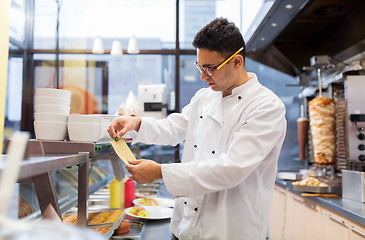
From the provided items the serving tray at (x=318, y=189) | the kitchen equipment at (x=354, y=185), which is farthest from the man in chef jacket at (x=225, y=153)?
the serving tray at (x=318, y=189)

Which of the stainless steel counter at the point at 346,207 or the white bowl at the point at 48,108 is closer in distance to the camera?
the white bowl at the point at 48,108

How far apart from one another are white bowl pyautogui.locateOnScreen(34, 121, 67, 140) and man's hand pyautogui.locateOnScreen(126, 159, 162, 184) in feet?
1.32

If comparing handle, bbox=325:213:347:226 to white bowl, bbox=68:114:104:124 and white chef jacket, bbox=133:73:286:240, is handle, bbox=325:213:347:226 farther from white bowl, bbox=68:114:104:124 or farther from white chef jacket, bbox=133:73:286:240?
white bowl, bbox=68:114:104:124

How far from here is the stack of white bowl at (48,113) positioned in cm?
149

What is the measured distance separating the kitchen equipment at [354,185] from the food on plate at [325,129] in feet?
2.13

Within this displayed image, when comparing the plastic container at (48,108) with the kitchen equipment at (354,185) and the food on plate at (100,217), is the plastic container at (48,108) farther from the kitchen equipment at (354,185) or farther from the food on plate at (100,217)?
the kitchen equipment at (354,185)

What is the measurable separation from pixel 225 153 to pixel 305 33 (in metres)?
4.05

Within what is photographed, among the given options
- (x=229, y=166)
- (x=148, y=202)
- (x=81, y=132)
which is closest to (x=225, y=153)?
(x=229, y=166)

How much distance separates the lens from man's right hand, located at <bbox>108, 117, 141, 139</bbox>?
1.59 meters


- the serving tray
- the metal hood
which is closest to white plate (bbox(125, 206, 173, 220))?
the serving tray

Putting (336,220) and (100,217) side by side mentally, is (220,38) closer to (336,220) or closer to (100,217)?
(100,217)

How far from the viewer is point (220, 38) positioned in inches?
61.1

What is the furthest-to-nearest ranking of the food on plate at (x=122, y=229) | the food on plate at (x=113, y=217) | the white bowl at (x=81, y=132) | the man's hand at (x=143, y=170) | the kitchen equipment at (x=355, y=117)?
1. the kitchen equipment at (x=355, y=117)
2. the food on plate at (x=113, y=217)
3. the food on plate at (x=122, y=229)
4. the white bowl at (x=81, y=132)
5. the man's hand at (x=143, y=170)

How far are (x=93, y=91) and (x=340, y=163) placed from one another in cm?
448
